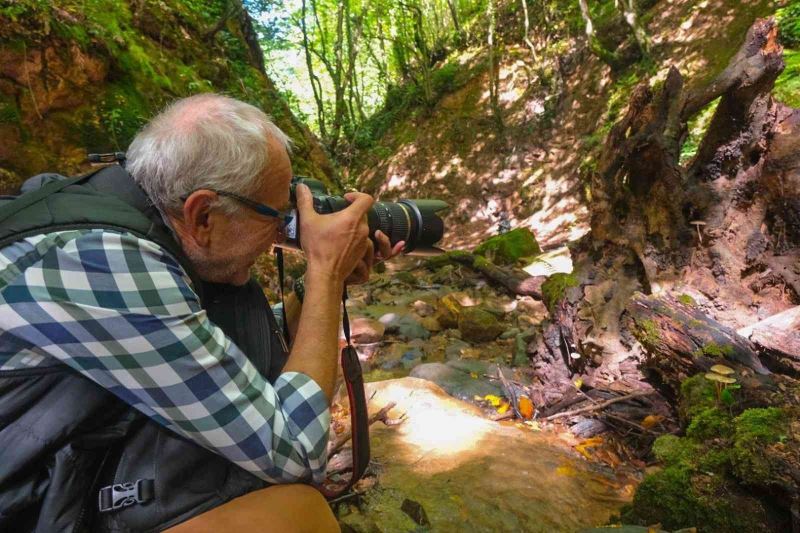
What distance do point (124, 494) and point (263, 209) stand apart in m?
0.80

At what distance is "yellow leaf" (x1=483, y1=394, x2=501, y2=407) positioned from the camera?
10.8ft

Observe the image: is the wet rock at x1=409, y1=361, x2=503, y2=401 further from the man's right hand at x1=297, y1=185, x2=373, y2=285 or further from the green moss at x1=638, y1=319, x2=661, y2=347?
the man's right hand at x1=297, y1=185, x2=373, y2=285

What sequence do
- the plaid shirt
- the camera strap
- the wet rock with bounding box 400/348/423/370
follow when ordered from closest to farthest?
the plaid shirt, the camera strap, the wet rock with bounding box 400/348/423/370

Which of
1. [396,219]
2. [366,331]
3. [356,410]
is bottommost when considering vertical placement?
[366,331]

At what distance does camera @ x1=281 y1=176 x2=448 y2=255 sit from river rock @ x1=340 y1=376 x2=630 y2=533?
1.15 meters

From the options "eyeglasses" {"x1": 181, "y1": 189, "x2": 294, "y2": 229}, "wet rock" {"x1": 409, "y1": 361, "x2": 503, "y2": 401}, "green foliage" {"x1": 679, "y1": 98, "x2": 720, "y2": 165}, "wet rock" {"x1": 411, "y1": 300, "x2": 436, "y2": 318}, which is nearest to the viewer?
"eyeglasses" {"x1": 181, "y1": 189, "x2": 294, "y2": 229}

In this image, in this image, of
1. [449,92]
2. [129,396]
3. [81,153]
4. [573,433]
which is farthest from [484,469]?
[449,92]

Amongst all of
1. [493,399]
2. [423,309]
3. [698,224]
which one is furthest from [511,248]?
[493,399]

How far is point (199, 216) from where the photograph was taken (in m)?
1.20

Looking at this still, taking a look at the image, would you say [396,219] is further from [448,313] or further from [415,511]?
[448,313]

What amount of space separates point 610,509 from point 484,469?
58 centimetres

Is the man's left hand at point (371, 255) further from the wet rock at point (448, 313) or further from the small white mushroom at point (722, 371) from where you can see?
the wet rock at point (448, 313)

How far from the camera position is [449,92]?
569 inches

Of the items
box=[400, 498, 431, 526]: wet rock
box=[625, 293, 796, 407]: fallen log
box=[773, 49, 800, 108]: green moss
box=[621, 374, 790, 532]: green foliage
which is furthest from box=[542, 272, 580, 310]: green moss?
box=[773, 49, 800, 108]: green moss
